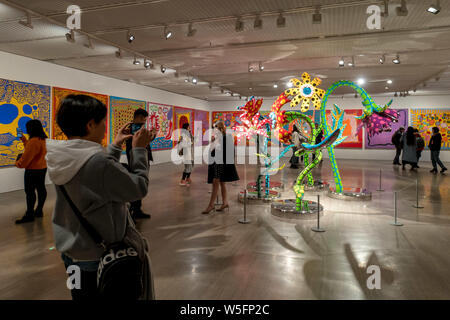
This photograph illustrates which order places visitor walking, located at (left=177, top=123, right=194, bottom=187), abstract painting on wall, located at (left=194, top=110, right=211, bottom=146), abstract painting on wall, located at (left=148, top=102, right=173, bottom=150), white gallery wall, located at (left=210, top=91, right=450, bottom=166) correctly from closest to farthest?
1. visitor walking, located at (left=177, top=123, right=194, bottom=187)
2. abstract painting on wall, located at (left=148, top=102, right=173, bottom=150)
3. white gallery wall, located at (left=210, top=91, right=450, bottom=166)
4. abstract painting on wall, located at (left=194, top=110, right=211, bottom=146)

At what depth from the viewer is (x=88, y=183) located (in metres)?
1.22

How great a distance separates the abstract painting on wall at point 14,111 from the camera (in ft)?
23.4

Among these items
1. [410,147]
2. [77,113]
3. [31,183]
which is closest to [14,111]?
Answer: [31,183]

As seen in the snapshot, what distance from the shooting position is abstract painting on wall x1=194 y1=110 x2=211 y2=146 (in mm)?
17123

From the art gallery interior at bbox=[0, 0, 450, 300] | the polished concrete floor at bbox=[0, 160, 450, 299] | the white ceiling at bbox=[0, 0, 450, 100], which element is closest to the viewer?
the polished concrete floor at bbox=[0, 160, 450, 299]

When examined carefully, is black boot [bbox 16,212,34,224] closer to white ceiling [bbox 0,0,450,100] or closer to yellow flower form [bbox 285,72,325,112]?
white ceiling [bbox 0,0,450,100]

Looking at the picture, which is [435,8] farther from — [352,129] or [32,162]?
[352,129]

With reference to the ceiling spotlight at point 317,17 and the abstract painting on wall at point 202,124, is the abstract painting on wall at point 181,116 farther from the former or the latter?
the ceiling spotlight at point 317,17

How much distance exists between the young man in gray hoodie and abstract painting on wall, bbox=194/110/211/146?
15695 mm

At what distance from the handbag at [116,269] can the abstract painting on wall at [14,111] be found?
24.4 ft

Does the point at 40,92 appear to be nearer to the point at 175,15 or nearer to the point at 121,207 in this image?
the point at 175,15

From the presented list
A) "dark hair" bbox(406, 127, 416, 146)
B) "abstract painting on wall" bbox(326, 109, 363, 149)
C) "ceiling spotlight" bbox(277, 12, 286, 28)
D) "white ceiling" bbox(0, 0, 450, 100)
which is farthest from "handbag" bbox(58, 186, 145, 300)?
"abstract painting on wall" bbox(326, 109, 363, 149)
